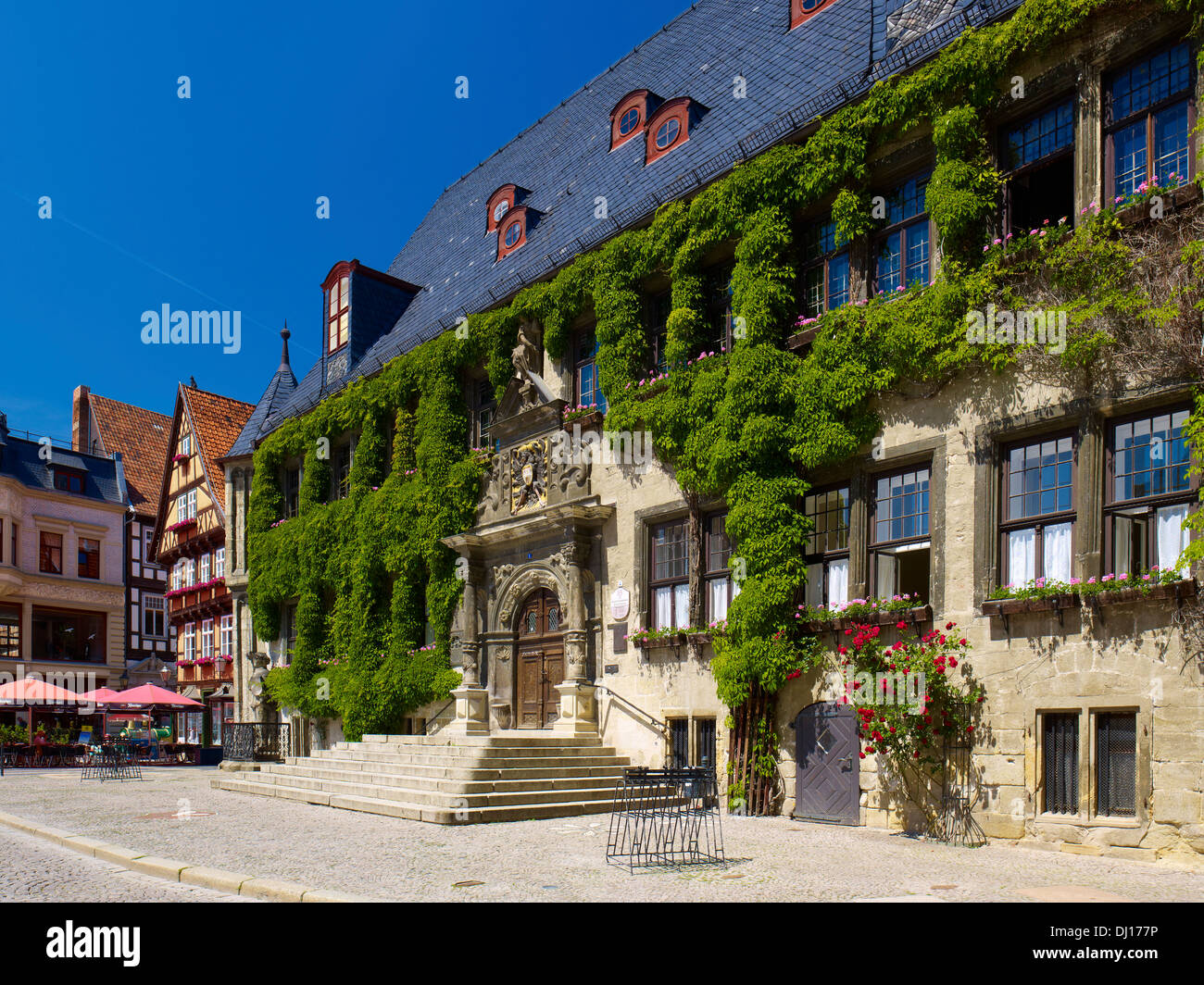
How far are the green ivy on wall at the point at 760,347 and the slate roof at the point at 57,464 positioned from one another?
1075 inches

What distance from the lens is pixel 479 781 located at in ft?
51.2

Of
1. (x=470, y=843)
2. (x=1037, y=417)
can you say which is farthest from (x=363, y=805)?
(x=1037, y=417)

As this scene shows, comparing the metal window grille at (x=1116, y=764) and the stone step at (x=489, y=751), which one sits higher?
the metal window grille at (x=1116, y=764)

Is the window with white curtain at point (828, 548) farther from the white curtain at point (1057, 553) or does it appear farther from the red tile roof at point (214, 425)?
the red tile roof at point (214, 425)

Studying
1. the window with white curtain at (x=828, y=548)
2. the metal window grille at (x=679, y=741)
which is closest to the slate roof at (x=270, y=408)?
the metal window grille at (x=679, y=741)

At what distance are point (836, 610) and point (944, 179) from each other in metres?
5.62

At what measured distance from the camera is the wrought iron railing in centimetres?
2675

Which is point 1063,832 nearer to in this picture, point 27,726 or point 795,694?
point 795,694

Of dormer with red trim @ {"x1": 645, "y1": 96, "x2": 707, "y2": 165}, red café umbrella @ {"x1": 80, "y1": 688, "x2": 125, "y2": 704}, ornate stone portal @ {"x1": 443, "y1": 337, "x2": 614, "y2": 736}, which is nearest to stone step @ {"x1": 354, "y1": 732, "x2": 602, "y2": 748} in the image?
ornate stone portal @ {"x1": 443, "y1": 337, "x2": 614, "y2": 736}

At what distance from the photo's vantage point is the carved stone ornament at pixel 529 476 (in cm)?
2009

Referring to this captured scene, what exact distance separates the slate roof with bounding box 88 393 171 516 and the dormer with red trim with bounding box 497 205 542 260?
108 feet

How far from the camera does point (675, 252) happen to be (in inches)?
693

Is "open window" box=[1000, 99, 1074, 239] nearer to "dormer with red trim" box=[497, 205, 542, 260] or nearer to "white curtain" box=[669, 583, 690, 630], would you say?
"white curtain" box=[669, 583, 690, 630]

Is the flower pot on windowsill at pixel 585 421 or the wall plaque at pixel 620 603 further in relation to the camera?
the flower pot on windowsill at pixel 585 421
